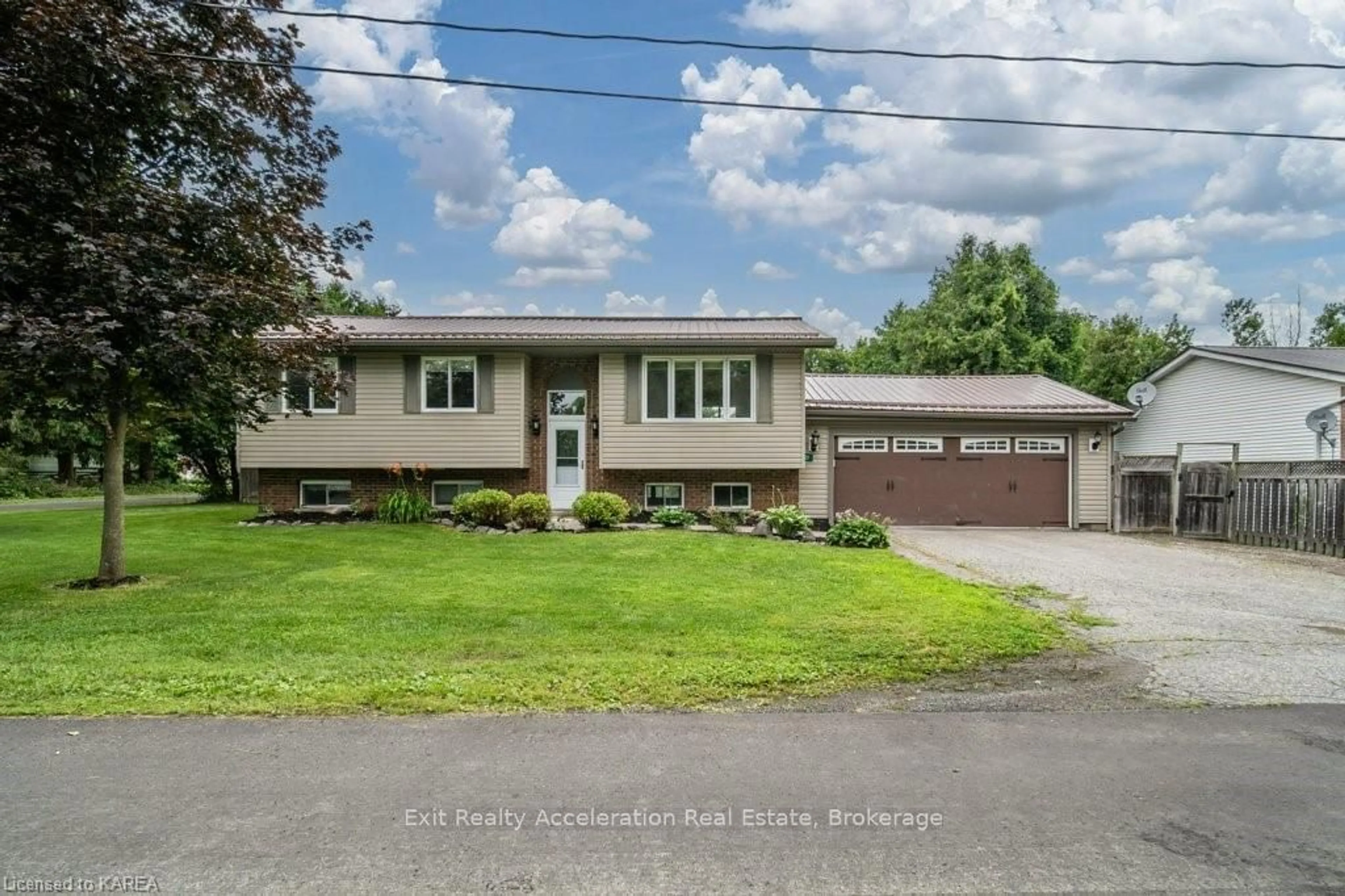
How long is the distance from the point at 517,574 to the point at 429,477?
24.5ft

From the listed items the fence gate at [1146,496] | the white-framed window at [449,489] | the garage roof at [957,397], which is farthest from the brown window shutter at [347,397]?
the fence gate at [1146,496]

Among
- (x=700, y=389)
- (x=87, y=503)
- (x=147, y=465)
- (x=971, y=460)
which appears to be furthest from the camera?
(x=147, y=465)

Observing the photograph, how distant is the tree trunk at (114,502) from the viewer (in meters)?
8.79

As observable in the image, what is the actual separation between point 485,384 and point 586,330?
92.0 inches

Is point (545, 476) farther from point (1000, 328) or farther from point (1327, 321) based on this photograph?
point (1327, 321)

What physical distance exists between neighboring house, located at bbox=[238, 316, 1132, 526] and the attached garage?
0.04 meters

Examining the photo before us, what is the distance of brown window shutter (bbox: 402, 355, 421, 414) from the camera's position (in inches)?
613

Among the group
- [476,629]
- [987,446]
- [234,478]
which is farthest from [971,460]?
[234,478]

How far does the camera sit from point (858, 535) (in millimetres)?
12703

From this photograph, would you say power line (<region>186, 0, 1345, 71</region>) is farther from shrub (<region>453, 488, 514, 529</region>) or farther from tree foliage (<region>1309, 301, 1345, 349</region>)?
tree foliage (<region>1309, 301, 1345, 349</region>)

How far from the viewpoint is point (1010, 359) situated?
104ft

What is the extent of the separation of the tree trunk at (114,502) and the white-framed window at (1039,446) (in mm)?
16492

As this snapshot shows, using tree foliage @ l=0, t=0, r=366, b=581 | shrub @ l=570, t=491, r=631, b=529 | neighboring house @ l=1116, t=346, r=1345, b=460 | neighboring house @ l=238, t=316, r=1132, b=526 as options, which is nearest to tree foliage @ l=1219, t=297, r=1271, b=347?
neighboring house @ l=1116, t=346, r=1345, b=460

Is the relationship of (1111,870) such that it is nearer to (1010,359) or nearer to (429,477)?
(429,477)
